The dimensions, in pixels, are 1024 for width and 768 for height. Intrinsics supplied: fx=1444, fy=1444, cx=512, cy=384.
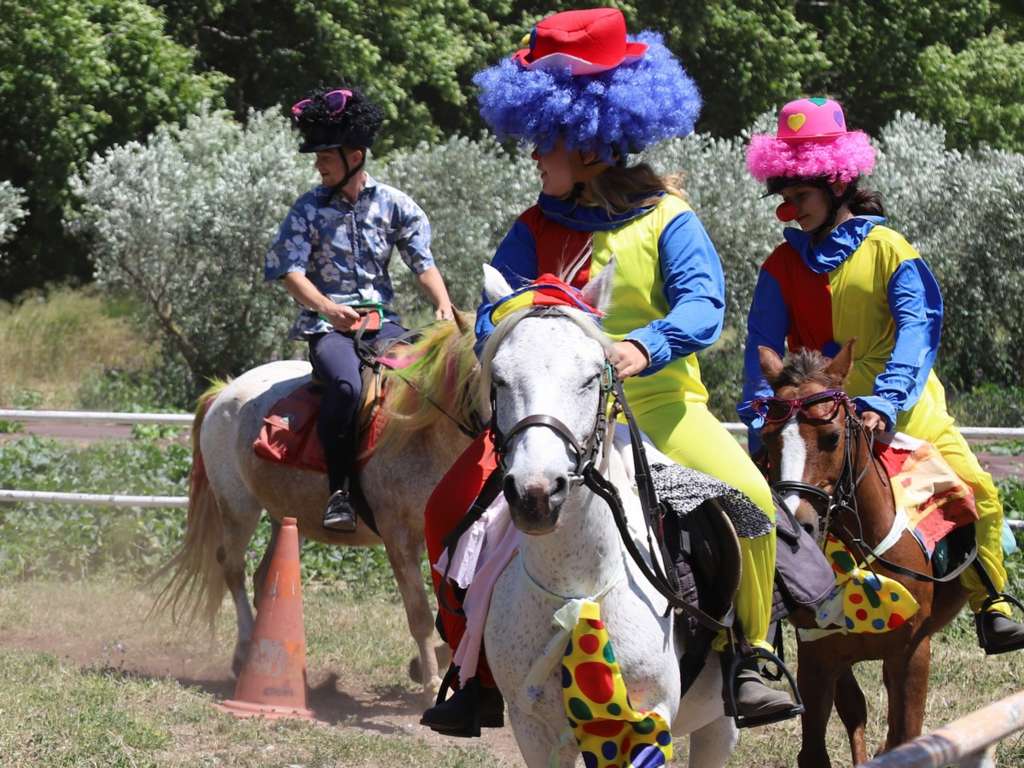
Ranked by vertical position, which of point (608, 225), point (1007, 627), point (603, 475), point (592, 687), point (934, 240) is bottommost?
point (934, 240)

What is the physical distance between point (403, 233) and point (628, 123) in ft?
11.7

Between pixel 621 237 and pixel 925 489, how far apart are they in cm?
195

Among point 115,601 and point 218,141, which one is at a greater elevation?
point 115,601

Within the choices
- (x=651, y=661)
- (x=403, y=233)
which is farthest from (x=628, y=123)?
(x=403, y=233)

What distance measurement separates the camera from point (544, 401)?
3.43 m

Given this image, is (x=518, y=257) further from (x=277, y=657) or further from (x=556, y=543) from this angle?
(x=277, y=657)

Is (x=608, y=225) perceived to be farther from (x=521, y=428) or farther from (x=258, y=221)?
(x=258, y=221)

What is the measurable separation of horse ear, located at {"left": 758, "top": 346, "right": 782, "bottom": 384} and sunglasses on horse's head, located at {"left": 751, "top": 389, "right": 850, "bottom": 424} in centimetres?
17

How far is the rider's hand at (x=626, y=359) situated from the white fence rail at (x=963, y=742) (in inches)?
46.8

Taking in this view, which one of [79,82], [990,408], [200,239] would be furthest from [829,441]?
[79,82]

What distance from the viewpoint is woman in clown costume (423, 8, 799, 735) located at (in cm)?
427

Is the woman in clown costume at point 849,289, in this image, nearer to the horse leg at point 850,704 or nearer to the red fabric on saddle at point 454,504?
the horse leg at point 850,704

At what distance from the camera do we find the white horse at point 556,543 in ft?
11.0

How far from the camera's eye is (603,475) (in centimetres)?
380
